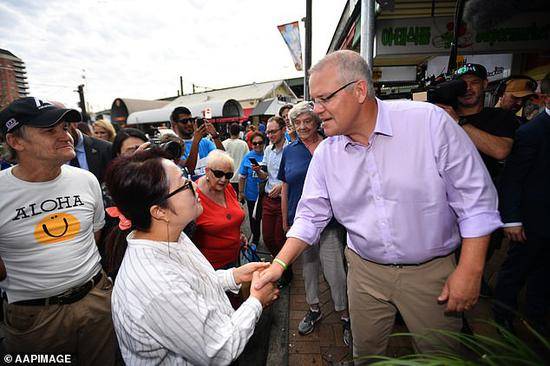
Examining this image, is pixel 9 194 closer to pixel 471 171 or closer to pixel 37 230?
pixel 37 230

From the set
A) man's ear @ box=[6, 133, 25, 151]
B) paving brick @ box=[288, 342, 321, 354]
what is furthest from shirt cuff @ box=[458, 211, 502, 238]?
man's ear @ box=[6, 133, 25, 151]

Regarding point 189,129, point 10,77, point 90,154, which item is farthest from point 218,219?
point 10,77

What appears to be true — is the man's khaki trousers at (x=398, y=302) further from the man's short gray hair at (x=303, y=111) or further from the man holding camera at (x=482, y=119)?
the man's short gray hair at (x=303, y=111)

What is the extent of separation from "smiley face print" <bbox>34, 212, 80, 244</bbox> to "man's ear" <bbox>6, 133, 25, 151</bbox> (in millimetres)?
470

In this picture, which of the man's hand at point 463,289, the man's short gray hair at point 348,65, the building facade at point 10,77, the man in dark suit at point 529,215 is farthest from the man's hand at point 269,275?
the building facade at point 10,77

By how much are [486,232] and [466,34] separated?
4.66 m

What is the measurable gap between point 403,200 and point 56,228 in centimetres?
215

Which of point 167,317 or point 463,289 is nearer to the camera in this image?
point 167,317

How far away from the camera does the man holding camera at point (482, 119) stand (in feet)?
7.30

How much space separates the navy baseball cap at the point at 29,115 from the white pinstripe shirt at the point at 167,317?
3.76ft

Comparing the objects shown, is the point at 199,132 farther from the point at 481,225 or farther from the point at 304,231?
the point at 481,225

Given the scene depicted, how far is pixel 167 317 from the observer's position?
1129 millimetres

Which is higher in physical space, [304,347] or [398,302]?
[398,302]

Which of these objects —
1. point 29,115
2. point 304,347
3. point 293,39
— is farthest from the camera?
point 293,39
